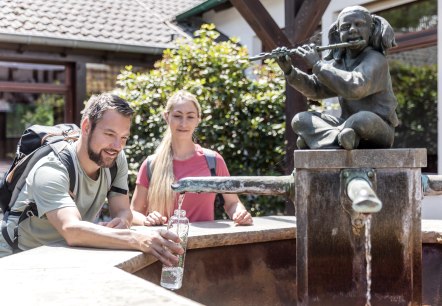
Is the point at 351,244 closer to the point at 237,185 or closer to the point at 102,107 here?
the point at 237,185

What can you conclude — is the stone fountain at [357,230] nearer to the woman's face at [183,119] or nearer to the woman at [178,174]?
the woman at [178,174]

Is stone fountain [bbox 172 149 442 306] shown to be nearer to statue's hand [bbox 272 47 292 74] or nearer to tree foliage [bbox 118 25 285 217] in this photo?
statue's hand [bbox 272 47 292 74]

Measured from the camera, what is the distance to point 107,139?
2844mm

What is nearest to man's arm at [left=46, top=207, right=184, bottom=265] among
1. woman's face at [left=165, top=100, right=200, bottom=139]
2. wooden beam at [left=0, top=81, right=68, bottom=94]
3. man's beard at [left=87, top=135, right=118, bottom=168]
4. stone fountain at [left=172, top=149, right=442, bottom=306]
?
man's beard at [left=87, top=135, right=118, bottom=168]

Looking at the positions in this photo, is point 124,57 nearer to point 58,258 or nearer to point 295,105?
point 295,105

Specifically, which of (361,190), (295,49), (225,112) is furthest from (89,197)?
(225,112)

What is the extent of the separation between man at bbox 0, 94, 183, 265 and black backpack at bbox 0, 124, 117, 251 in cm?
3

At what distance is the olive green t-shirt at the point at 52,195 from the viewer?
2705 mm

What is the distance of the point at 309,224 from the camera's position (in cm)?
284

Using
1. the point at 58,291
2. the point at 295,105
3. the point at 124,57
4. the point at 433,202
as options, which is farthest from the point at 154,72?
the point at 58,291

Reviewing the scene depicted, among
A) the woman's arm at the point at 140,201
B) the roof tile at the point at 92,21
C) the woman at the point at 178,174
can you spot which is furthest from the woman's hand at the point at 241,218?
the roof tile at the point at 92,21

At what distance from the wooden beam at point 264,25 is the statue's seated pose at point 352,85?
127 inches

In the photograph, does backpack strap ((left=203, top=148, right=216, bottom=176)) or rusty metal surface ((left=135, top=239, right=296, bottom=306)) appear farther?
backpack strap ((left=203, top=148, right=216, bottom=176))

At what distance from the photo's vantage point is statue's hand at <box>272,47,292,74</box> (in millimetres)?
2871
